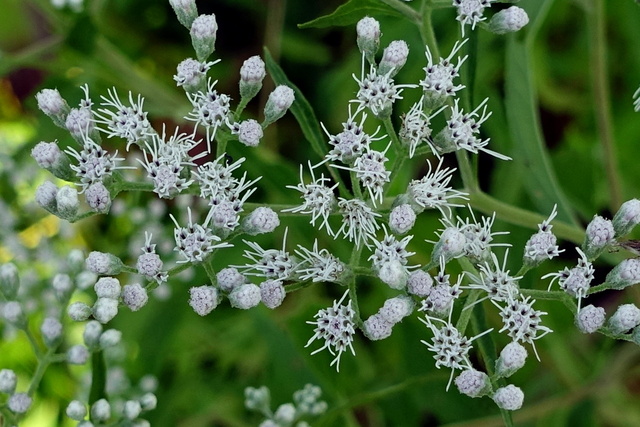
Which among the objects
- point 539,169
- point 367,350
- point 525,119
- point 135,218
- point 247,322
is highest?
point 525,119

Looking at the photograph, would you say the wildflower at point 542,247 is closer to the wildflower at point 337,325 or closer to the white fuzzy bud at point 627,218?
the white fuzzy bud at point 627,218

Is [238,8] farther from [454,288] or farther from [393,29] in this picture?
[454,288]

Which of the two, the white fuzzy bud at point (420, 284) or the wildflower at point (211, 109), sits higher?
the wildflower at point (211, 109)

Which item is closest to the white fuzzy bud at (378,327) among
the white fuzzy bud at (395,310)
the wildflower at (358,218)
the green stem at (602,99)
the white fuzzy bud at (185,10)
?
the white fuzzy bud at (395,310)

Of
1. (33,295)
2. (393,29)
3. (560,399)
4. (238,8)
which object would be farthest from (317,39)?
(560,399)

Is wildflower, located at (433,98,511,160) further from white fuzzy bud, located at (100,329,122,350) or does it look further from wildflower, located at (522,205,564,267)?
white fuzzy bud, located at (100,329,122,350)

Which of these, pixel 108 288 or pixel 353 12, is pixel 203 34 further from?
pixel 108 288

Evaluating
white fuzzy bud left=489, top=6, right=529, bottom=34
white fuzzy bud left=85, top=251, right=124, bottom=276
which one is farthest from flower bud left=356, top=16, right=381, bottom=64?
Answer: white fuzzy bud left=85, top=251, right=124, bottom=276
